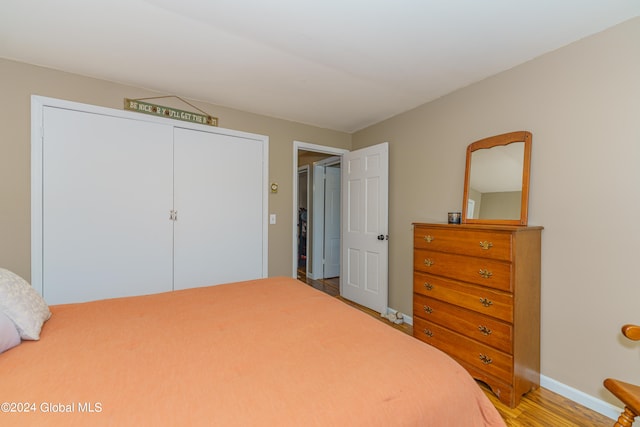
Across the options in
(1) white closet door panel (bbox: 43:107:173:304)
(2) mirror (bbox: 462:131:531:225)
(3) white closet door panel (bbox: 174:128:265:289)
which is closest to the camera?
(2) mirror (bbox: 462:131:531:225)

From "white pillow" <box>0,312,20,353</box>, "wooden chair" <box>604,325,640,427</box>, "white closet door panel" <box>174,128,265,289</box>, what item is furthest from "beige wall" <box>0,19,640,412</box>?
"white pillow" <box>0,312,20,353</box>

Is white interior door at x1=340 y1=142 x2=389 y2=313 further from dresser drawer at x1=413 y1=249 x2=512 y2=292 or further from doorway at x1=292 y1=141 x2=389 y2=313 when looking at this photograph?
dresser drawer at x1=413 y1=249 x2=512 y2=292

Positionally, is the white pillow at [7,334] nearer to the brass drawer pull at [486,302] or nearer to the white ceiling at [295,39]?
the white ceiling at [295,39]

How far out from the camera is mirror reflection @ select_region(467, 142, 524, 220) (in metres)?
2.05

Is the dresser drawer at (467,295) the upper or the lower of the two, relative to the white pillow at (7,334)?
lower

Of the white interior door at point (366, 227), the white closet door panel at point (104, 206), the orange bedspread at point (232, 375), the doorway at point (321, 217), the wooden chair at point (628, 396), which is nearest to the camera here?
the orange bedspread at point (232, 375)

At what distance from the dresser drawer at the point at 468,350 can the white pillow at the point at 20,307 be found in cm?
241

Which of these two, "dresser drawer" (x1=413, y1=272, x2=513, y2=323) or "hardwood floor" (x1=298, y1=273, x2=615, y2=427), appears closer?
"hardwood floor" (x1=298, y1=273, x2=615, y2=427)

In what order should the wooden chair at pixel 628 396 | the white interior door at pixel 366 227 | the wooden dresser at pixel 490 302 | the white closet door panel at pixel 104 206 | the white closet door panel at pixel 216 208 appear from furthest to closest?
the white interior door at pixel 366 227
the white closet door panel at pixel 216 208
the white closet door panel at pixel 104 206
the wooden dresser at pixel 490 302
the wooden chair at pixel 628 396

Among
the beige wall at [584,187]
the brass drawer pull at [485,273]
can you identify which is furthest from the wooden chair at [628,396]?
the brass drawer pull at [485,273]

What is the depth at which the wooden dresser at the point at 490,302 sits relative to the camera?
1.73 metres

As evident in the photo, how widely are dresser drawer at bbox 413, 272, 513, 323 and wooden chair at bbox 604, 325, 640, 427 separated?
510mm

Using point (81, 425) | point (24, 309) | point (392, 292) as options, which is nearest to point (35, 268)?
point (24, 309)

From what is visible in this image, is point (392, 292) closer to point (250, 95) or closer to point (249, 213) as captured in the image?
point (249, 213)
